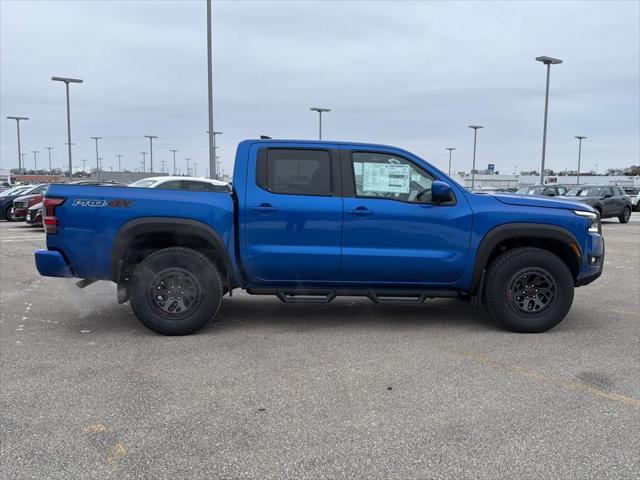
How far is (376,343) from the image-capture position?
204 inches

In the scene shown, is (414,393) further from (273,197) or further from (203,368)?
(273,197)

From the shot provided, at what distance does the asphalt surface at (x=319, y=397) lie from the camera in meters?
3.02

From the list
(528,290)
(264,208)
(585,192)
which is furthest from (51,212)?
(585,192)

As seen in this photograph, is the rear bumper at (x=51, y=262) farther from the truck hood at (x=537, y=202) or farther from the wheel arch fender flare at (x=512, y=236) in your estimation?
the truck hood at (x=537, y=202)

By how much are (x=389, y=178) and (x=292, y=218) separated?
107cm

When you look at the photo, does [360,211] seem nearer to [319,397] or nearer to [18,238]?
[319,397]

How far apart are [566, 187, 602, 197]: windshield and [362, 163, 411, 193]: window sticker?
19.7 metres

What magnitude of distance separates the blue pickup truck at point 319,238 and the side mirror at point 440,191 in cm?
2

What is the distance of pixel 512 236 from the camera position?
5.43 meters

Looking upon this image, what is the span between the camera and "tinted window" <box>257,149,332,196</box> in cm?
540

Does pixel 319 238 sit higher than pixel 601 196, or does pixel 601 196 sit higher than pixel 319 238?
pixel 601 196

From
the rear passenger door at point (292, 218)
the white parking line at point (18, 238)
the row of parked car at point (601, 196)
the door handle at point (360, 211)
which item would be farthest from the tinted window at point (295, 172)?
the row of parked car at point (601, 196)

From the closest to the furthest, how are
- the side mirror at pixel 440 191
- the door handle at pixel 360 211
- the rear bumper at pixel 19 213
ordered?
the side mirror at pixel 440 191, the door handle at pixel 360 211, the rear bumper at pixel 19 213

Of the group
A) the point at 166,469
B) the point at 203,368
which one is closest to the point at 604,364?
the point at 203,368
